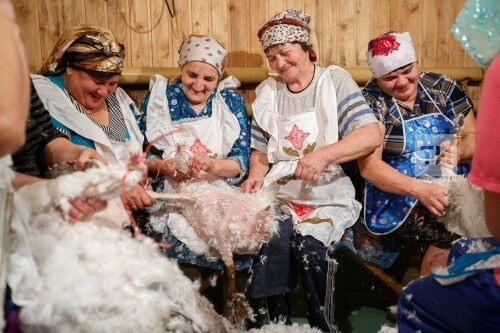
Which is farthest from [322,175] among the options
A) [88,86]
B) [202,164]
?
[88,86]

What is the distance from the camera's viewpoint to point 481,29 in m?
1.39

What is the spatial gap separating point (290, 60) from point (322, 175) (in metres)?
0.61

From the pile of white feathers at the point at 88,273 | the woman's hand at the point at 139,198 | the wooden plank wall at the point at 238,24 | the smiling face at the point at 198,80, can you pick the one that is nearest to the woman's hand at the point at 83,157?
the pile of white feathers at the point at 88,273

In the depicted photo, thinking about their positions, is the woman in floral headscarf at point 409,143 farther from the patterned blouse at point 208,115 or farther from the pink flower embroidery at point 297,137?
the patterned blouse at point 208,115

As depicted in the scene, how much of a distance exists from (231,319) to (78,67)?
141 centimetres

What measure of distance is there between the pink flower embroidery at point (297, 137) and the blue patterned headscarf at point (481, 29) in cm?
129

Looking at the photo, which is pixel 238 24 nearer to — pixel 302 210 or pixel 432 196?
pixel 302 210

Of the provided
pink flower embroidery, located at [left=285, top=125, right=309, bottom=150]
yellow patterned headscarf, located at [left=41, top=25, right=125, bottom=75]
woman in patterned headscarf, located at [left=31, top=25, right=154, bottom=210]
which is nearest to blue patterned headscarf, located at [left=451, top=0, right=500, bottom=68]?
pink flower embroidery, located at [left=285, top=125, right=309, bottom=150]

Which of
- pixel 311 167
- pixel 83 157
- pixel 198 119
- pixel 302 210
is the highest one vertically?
pixel 198 119

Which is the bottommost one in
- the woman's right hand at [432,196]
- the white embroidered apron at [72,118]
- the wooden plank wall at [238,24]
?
the woman's right hand at [432,196]

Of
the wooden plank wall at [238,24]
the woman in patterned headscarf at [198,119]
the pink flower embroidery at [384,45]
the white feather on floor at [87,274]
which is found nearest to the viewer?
the white feather on floor at [87,274]

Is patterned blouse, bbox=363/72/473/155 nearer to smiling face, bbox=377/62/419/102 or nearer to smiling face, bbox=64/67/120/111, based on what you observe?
smiling face, bbox=377/62/419/102

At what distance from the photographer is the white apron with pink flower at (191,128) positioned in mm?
2783

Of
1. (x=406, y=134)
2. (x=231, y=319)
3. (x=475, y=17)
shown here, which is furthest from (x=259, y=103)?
(x=475, y=17)
